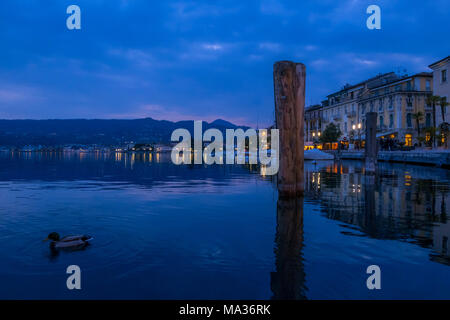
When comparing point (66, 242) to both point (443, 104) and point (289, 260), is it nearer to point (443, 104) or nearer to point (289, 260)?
point (289, 260)

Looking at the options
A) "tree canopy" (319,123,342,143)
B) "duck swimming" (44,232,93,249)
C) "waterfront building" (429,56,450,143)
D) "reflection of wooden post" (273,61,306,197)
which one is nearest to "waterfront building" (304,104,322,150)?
"tree canopy" (319,123,342,143)

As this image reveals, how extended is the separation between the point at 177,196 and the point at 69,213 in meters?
4.27

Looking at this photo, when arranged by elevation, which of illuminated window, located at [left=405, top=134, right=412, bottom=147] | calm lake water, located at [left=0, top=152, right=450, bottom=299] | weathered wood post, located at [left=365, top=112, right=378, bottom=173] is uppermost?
illuminated window, located at [left=405, top=134, right=412, bottom=147]

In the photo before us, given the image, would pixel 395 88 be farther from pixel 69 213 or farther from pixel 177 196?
pixel 69 213

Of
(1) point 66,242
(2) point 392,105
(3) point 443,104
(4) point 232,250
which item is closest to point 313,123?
(2) point 392,105

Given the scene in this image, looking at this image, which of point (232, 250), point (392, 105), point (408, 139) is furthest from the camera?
point (392, 105)

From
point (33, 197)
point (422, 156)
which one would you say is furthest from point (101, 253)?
point (422, 156)

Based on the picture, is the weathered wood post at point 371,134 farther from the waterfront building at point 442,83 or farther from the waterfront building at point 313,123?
the waterfront building at point 313,123

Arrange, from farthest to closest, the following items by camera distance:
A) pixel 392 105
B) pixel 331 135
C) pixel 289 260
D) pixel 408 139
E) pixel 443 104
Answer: pixel 331 135 → pixel 392 105 → pixel 408 139 → pixel 443 104 → pixel 289 260

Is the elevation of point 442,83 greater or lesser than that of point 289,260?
greater

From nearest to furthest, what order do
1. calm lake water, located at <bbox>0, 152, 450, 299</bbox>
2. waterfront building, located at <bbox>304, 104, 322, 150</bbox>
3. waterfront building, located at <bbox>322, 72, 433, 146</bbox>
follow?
calm lake water, located at <bbox>0, 152, 450, 299</bbox> < waterfront building, located at <bbox>322, 72, 433, 146</bbox> < waterfront building, located at <bbox>304, 104, 322, 150</bbox>

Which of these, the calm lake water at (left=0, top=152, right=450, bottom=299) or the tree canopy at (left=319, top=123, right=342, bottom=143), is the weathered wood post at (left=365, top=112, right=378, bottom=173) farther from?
the tree canopy at (left=319, top=123, right=342, bottom=143)

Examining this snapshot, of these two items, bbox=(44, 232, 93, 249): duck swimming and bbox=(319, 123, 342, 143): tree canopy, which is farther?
bbox=(319, 123, 342, 143): tree canopy

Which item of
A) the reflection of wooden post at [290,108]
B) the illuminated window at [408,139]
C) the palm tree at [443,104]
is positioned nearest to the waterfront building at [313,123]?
the illuminated window at [408,139]
